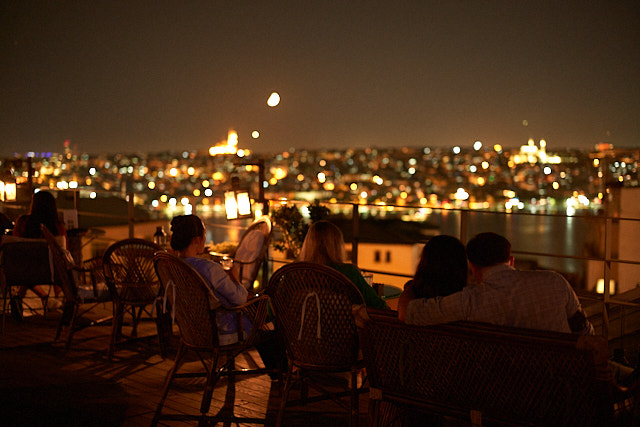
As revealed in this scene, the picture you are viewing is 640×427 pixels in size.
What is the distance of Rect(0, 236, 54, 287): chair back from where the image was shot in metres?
4.86

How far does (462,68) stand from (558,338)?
2779cm

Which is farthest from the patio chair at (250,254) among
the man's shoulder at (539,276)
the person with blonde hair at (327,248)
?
the man's shoulder at (539,276)

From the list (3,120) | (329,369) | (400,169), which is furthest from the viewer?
(400,169)

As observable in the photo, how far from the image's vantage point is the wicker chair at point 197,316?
319 centimetres

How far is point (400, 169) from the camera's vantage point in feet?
107

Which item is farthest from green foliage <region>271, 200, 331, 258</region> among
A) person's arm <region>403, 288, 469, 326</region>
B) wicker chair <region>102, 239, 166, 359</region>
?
person's arm <region>403, 288, 469, 326</region>

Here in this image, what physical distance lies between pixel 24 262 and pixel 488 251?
3.86 metres

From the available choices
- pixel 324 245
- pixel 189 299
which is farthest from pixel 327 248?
pixel 189 299

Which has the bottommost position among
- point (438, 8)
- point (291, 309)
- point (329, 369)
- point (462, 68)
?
point (329, 369)

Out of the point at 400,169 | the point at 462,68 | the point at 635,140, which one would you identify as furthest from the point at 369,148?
the point at 635,140

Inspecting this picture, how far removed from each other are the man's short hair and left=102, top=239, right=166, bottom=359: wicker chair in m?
2.35

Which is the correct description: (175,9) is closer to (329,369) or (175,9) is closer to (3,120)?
(3,120)

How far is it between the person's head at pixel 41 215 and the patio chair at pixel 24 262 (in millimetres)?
429

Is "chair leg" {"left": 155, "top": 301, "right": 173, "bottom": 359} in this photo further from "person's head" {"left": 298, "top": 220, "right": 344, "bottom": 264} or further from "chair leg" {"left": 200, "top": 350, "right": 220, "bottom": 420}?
"person's head" {"left": 298, "top": 220, "right": 344, "bottom": 264}
